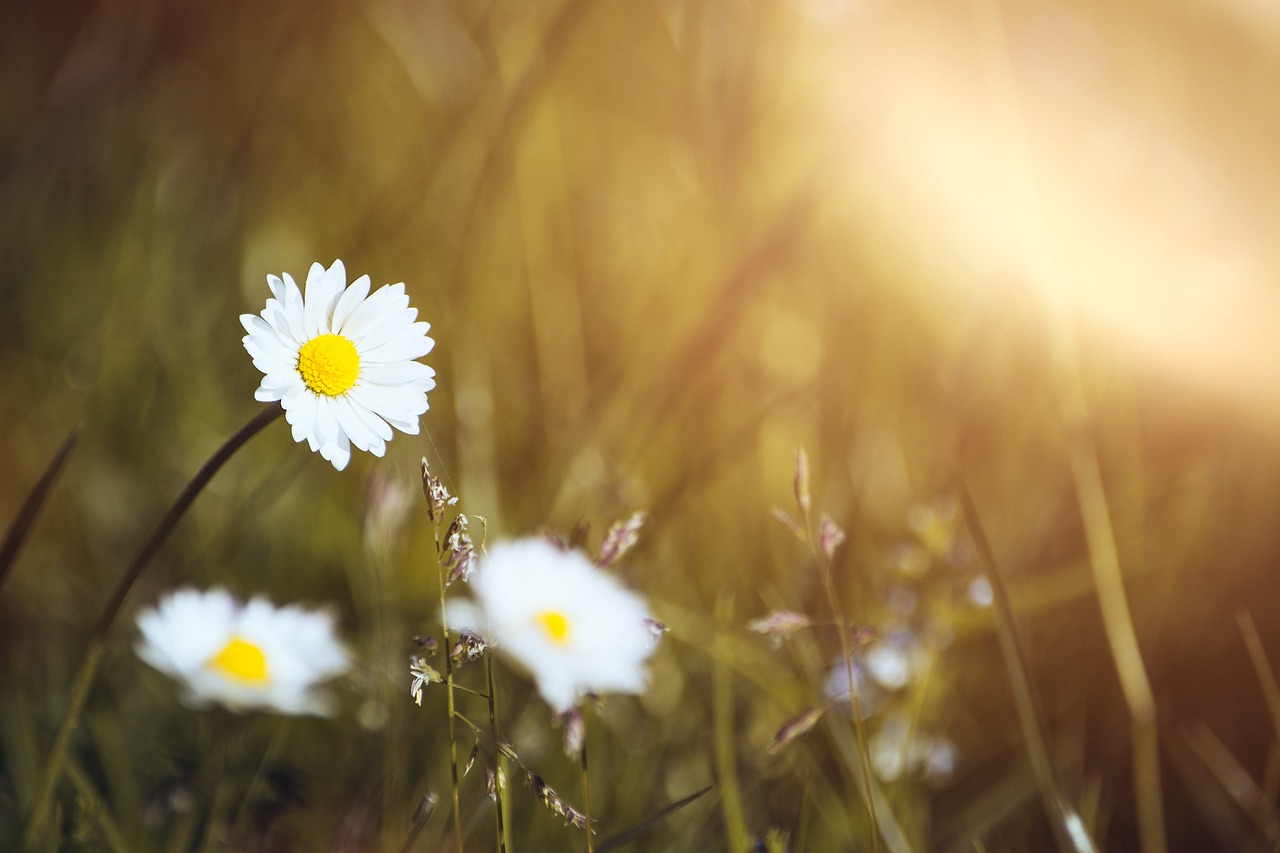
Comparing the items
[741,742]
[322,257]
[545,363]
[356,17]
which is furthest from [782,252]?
[356,17]

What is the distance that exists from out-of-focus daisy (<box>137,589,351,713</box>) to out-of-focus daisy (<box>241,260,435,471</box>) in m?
0.21

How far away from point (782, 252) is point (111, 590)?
1.64 feet

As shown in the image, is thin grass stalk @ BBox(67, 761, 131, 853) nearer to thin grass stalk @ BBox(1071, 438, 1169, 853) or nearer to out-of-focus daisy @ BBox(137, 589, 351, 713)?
out-of-focus daisy @ BBox(137, 589, 351, 713)

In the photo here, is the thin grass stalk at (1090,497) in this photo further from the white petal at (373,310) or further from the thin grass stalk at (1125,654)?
the white petal at (373,310)

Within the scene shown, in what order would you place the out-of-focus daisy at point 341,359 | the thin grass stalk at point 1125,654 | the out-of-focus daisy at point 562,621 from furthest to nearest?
the thin grass stalk at point 1125,654 < the out-of-focus daisy at point 562,621 < the out-of-focus daisy at point 341,359

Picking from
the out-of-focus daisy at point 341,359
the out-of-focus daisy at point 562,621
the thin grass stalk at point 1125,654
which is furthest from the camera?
the thin grass stalk at point 1125,654

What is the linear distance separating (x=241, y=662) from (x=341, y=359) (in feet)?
0.83

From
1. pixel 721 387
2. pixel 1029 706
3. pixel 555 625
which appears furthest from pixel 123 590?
pixel 721 387

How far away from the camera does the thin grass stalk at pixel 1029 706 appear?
13.3 inches

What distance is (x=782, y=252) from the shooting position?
0.62 meters

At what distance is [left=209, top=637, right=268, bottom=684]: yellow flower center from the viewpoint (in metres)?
0.43

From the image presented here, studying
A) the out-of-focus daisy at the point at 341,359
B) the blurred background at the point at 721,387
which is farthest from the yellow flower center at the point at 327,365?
the blurred background at the point at 721,387

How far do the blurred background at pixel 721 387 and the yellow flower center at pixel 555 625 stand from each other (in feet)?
0.23

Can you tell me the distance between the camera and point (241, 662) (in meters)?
0.44
